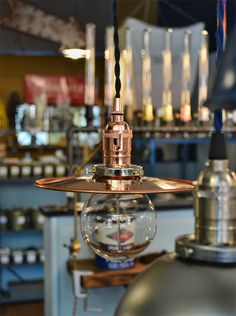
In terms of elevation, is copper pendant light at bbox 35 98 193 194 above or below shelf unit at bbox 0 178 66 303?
above

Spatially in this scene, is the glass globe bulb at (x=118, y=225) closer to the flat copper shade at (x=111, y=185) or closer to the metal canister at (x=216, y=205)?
the flat copper shade at (x=111, y=185)

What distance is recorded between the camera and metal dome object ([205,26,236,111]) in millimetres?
440

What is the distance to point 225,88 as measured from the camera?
44 cm

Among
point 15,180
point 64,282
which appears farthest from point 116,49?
point 15,180

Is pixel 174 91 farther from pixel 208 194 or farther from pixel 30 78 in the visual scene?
pixel 208 194

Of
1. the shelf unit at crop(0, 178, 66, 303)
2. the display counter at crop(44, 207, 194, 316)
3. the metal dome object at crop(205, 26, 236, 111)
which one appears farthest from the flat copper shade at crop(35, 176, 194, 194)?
the shelf unit at crop(0, 178, 66, 303)

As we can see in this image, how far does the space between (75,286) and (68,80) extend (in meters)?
4.25

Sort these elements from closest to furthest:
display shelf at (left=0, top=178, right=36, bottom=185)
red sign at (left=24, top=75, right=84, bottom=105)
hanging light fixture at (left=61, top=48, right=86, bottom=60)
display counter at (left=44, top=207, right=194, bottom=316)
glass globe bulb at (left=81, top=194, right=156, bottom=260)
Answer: glass globe bulb at (left=81, top=194, right=156, bottom=260) < display counter at (left=44, top=207, right=194, bottom=316) < hanging light fixture at (left=61, top=48, right=86, bottom=60) < display shelf at (left=0, top=178, right=36, bottom=185) < red sign at (left=24, top=75, right=84, bottom=105)

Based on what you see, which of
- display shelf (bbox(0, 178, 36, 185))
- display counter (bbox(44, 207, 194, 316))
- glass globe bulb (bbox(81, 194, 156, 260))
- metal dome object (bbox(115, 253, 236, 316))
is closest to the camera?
metal dome object (bbox(115, 253, 236, 316))

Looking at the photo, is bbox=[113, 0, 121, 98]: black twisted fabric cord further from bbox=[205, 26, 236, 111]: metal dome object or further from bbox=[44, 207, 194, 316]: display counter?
bbox=[44, 207, 194, 316]: display counter

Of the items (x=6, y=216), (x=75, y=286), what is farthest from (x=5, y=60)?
(x=75, y=286)

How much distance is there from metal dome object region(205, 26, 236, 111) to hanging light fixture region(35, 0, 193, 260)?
23 cm

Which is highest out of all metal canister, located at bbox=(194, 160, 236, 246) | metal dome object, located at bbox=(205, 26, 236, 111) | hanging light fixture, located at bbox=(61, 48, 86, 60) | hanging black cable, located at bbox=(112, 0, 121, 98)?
hanging light fixture, located at bbox=(61, 48, 86, 60)

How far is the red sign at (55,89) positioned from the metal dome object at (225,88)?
6.51 meters
